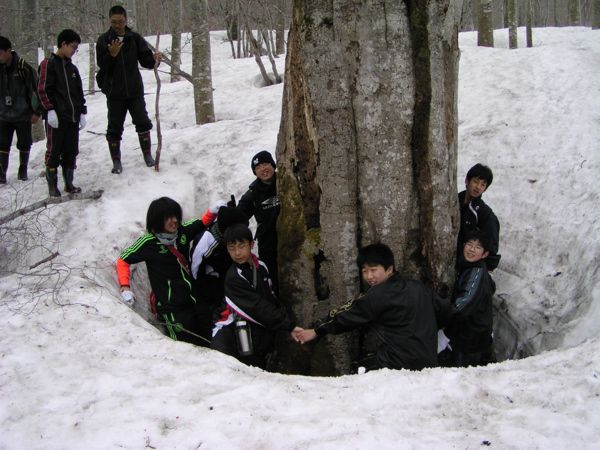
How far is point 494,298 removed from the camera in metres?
4.86

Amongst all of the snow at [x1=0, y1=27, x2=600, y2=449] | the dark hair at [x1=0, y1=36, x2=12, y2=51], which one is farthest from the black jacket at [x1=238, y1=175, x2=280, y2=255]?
the dark hair at [x1=0, y1=36, x2=12, y2=51]

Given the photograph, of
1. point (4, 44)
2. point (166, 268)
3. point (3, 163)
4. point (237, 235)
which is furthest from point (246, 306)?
point (4, 44)

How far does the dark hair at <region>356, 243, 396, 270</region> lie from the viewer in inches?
147

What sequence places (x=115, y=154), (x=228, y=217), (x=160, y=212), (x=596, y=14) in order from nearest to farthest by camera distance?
1. (x=160, y=212)
2. (x=228, y=217)
3. (x=115, y=154)
4. (x=596, y=14)

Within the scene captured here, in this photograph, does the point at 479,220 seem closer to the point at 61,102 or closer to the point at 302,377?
the point at 302,377

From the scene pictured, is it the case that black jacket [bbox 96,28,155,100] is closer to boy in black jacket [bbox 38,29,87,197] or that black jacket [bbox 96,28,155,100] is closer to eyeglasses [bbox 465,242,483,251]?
boy in black jacket [bbox 38,29,87,197]

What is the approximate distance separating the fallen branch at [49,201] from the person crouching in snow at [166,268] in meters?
1.20

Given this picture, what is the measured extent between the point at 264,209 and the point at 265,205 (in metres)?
0.04

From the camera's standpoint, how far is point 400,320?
362 cm

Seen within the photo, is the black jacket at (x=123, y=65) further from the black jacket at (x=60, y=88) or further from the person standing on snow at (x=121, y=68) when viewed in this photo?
the black jacket at (x=60, y=88)

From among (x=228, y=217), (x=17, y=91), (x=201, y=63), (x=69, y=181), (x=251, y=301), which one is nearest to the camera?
(x=251, y=301)

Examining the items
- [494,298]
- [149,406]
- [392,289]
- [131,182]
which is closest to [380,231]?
[392,289]

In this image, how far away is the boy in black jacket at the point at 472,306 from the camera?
13.3 feet

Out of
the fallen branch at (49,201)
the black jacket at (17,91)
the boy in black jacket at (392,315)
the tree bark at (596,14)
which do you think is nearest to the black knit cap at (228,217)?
the boy in black jacket at (392,315)
